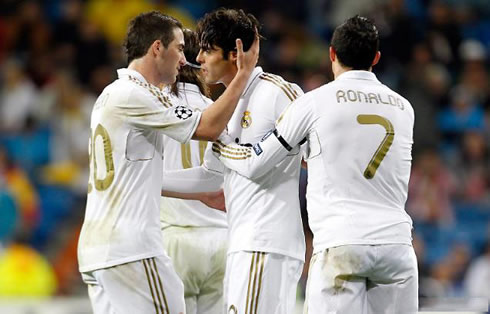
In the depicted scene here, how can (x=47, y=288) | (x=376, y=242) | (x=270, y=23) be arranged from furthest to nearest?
(x=270, y=23) → (x=47, y=288) → (x=376, y=242)

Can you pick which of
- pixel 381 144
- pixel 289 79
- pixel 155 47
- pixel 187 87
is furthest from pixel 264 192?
pixel 289 79

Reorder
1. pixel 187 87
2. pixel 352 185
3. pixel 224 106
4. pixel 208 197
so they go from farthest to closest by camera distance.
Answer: pixel 187 87
pixel 208 197
pixel 224 106
pixel 352 185

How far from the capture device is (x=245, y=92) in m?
4.96

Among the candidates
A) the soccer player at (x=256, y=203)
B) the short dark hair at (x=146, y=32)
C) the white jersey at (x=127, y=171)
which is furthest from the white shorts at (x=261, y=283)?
the short dark hair at (x=146, y=32)

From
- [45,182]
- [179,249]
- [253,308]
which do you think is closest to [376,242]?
[253,308]

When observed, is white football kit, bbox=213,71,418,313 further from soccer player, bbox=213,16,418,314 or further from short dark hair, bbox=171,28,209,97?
short dark hair, bbox=171,28,209,97

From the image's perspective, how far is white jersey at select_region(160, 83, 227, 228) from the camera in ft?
18.4

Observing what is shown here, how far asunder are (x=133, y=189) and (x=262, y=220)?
0.67m

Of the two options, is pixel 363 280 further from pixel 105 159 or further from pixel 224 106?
pixel 105 159

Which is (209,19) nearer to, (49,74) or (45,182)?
(45,182)

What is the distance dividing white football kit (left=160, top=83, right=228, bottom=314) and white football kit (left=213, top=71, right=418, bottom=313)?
2.92 ft

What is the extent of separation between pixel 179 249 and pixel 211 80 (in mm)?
1073

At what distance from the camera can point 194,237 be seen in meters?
5.57

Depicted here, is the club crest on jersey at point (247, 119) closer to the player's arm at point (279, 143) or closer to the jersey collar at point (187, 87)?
the player's arm at point (279, 143)
